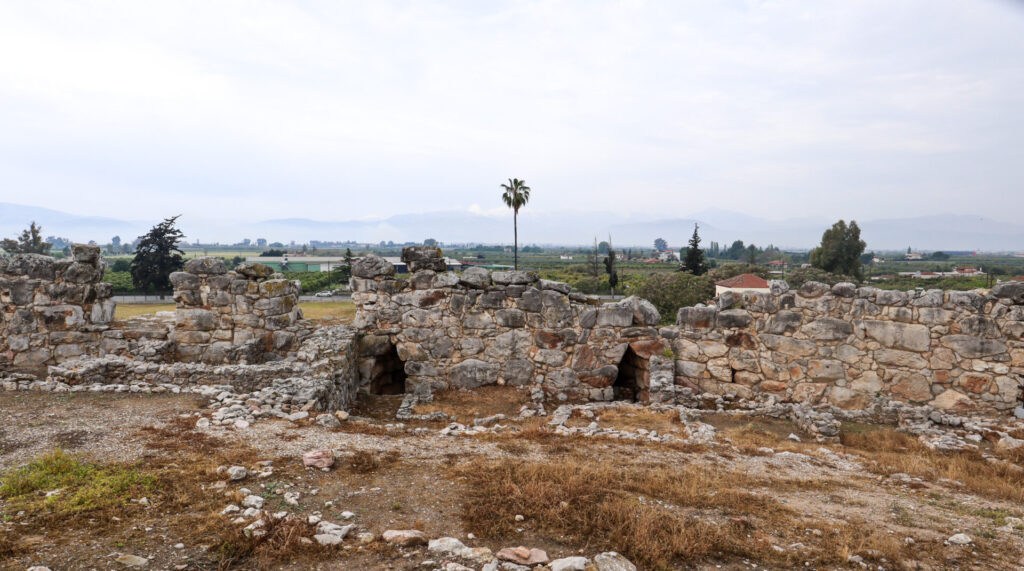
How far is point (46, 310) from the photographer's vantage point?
10.6 meters

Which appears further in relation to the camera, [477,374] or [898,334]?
[477,374]

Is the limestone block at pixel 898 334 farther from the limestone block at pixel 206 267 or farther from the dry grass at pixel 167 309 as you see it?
the dry grass at pixel 167 309

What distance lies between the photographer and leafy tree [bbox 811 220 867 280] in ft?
212

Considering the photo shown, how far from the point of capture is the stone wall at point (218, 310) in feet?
36.6

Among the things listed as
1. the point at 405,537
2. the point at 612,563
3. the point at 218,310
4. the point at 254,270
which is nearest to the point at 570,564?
the point at 612,563

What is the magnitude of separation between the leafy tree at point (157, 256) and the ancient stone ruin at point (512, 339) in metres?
23.3

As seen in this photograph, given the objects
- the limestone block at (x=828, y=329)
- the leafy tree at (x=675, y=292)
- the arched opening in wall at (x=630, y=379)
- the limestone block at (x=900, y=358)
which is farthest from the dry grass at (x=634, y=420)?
the leafy tree at (x=675, y=292)

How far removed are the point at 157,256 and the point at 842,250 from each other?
244ft

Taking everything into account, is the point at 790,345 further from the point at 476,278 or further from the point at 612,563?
the point at 612,563

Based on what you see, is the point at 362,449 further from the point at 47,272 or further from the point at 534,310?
the point at 47,272

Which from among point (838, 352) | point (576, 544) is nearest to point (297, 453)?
point (576, 544)

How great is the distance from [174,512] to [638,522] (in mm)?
4273

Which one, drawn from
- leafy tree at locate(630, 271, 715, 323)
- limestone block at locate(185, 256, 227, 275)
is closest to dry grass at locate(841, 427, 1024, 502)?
limestone block at locate(185, 256, 227, 275)

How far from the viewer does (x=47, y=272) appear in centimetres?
1070
